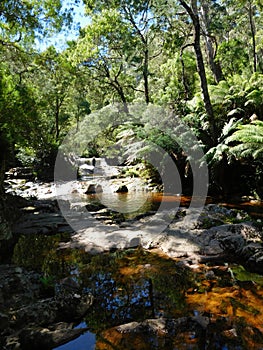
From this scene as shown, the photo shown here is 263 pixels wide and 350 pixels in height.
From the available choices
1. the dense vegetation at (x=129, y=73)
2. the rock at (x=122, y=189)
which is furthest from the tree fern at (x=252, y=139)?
the rock at (x=122, y=189)

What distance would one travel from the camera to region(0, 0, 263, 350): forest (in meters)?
3.23

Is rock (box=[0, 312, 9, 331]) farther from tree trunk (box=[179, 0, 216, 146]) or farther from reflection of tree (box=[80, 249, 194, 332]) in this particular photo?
tree trunk (box=[179, 0, 216, 146])

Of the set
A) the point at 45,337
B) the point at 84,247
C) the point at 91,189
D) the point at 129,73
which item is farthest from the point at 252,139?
the point at 129,73

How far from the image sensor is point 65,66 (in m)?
10.2

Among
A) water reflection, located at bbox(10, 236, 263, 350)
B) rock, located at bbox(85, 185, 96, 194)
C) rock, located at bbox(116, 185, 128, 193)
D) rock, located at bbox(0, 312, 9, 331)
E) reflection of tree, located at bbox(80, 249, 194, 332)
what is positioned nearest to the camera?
water reflection, located at bbox(10, 236, 263, 350)

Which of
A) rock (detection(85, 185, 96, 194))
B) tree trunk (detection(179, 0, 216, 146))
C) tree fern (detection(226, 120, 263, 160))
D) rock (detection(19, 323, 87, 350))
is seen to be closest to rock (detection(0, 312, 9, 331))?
rock (detection(19, 323, 87, 350))

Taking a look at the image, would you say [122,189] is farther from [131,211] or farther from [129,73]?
[129,73]

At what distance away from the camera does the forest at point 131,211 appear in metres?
3.23

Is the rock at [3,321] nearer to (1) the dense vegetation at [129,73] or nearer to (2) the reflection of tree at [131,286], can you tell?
(2) the reflection of tree at [131,286]

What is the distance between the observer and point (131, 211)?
9078 mm

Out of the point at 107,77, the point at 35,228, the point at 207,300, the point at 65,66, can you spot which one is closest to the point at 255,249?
the point at 207,300

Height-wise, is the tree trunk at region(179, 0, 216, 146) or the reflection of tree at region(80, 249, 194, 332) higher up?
the tree trunk at region(179, 0, 216, 146)

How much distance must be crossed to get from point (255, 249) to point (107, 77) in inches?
551

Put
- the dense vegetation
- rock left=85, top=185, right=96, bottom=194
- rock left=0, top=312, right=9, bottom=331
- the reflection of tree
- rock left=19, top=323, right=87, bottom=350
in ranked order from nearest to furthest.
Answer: rock left=19, top=323, right=87, bottom=350 < rock left=0, top=312, right=9, bottom=331 < the reflection of tree < the dense vegetation < rock left=85, top=185, right=96, bottom=194
